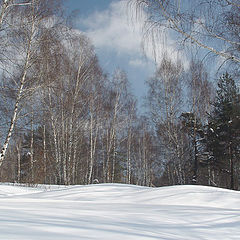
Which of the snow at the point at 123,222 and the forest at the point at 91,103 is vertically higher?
the forest at the point at 91,103

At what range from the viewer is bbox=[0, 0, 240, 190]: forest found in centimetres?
645

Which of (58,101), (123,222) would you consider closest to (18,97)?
(58,101)

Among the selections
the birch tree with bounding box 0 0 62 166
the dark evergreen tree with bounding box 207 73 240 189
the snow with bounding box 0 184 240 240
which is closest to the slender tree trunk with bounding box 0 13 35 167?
the birch tree with bounding box 0 0 62 166

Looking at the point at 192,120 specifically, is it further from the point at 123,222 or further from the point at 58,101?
the point at 123,222

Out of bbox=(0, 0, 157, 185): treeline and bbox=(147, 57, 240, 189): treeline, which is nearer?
bbox=(0, 0, 157, 185): treeline

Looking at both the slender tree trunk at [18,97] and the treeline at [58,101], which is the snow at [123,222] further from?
the treeline at [58,101]

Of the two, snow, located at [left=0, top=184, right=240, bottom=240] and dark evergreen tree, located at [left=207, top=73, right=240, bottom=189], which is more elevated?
dark evergreen tree, located at [left=207, top=73, right=240, bottom=189]

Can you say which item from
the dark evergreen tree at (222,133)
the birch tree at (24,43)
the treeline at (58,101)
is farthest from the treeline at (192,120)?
the birch tree at (24,43)

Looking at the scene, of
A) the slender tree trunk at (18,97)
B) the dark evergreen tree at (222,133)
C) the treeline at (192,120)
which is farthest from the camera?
the dark evergreen tree at (222,133)

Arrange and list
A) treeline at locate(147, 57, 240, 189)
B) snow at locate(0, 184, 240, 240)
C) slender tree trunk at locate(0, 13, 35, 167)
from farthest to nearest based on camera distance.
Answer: treeline at locate(147, 57, 240, 189) < slender tree trunk at locate(0, 13, 35, 167) < snow at locate(0, 184, 240, 240)

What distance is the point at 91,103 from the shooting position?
39.2 ft

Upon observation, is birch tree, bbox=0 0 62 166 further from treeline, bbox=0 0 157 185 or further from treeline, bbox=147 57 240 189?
treeline, bbox=147 57 240 189

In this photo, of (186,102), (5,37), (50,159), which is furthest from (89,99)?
(5,37)

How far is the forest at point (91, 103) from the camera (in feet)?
21.2
